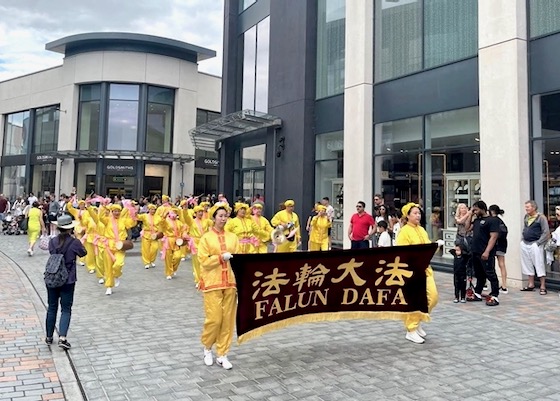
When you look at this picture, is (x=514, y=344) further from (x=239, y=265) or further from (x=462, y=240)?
(x=239, y=265)

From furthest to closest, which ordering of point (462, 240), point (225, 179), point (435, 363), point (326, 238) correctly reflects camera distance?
1. point (225, 179)
2. point (326, 238)
3. point (462, 240)
4. point (435, 363)

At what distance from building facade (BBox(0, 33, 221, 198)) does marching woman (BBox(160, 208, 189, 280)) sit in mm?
21187

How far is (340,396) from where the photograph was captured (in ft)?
14.7

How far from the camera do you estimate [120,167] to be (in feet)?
107

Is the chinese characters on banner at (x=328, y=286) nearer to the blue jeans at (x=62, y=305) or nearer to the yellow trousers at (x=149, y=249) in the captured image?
the blue jeans at (x=62, y=305)

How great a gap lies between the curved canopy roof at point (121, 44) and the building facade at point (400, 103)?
12.4m

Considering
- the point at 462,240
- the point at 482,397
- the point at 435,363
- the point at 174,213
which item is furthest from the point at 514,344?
the point at 174,213

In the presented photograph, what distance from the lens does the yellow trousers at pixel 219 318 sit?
5.23 meters

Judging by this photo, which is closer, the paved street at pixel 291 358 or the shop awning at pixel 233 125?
the paved street at pixel 291 358

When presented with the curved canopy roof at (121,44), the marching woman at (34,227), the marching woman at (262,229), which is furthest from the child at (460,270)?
the curved canopy roof at (121,44)

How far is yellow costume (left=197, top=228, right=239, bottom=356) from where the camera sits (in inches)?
206

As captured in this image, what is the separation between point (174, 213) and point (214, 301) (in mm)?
7033

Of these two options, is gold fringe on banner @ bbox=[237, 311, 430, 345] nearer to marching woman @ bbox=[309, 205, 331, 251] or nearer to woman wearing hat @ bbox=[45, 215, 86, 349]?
woman wearing hat @ bbox=[45, 215, 86, 349]

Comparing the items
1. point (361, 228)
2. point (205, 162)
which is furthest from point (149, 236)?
point (205, 162)
